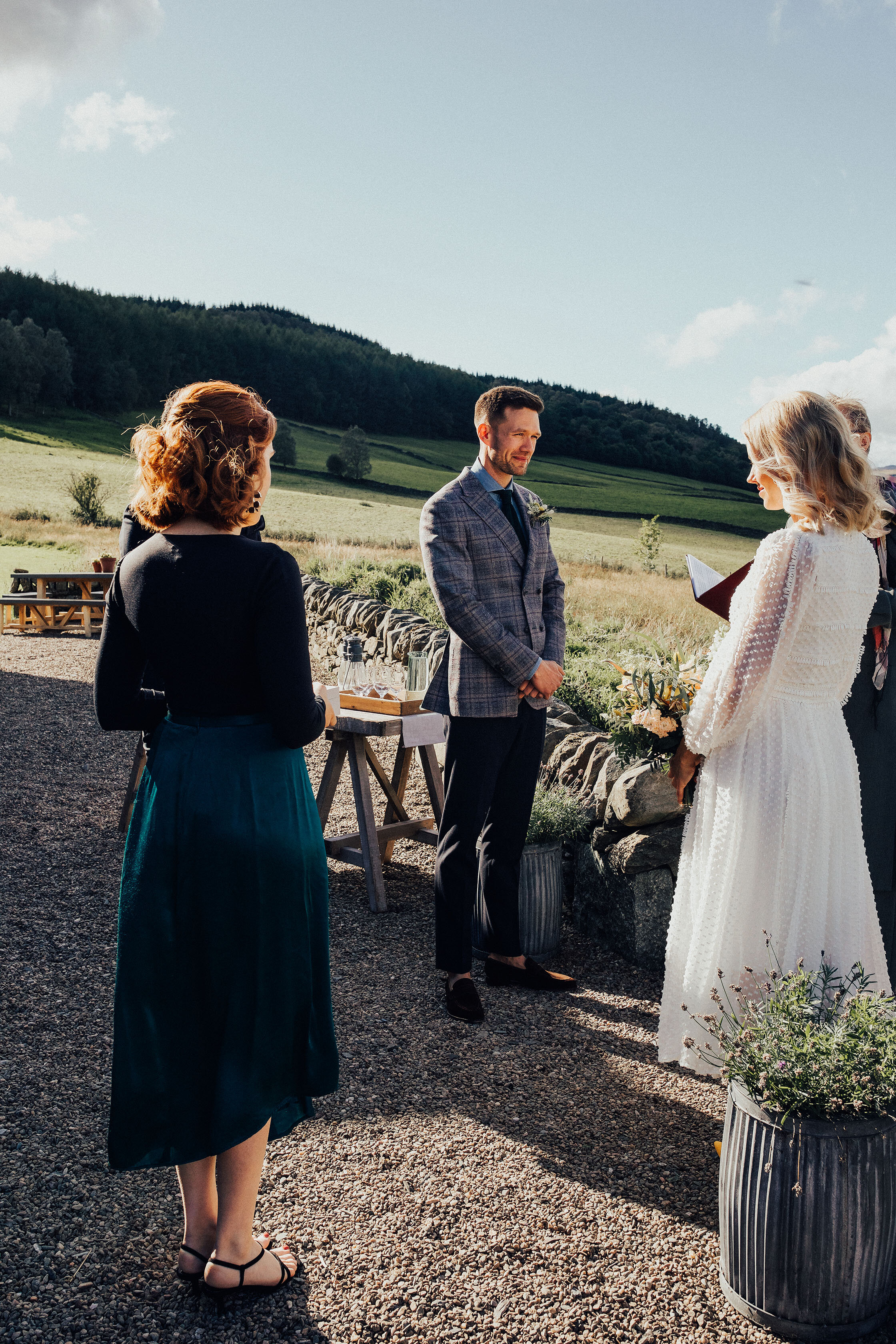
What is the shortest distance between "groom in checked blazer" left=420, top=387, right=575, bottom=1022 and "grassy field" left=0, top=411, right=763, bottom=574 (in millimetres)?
17825

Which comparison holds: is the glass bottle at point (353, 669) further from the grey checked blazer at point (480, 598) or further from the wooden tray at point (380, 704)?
the grey checked blazer at point (480, 598)

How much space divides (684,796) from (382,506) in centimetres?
3887

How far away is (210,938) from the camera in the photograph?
211 centimetres

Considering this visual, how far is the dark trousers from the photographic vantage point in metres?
3.88

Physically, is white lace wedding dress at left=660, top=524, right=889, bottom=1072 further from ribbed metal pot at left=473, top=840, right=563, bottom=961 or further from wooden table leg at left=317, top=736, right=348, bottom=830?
wooden table leg at left=317, top=736, right=348, bottom=830

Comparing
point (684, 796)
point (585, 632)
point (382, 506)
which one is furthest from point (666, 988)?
point (382, 506)

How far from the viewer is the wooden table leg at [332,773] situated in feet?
16.8

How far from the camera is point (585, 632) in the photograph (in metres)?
9.64

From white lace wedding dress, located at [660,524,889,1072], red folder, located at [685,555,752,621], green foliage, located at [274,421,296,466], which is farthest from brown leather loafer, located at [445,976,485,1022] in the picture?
green foliage, located at [274,421,296,466]

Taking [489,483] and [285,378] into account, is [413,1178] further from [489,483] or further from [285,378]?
[285,378]

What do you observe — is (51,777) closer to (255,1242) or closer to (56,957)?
(56,957)

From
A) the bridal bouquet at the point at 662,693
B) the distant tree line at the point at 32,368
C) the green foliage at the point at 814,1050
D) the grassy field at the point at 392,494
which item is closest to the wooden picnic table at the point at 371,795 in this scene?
the bridal bouquet at the point at 662,693

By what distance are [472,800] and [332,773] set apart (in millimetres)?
1521

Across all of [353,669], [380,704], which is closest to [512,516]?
[380,704]
